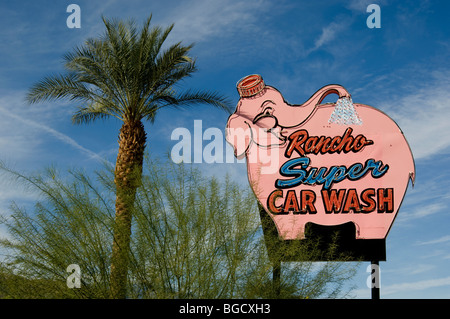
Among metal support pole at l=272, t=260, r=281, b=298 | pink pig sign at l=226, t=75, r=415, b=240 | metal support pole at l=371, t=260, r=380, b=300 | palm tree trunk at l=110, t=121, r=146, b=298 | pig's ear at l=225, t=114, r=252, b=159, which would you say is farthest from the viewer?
pig's ear at l=225, t=114, r=252, b=159

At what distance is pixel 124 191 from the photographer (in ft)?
45.2

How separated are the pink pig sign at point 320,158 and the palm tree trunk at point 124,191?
309 cm

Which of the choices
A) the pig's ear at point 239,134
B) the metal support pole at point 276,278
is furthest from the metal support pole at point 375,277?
the pig's ear at point 239,134

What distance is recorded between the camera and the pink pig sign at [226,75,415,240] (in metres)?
15.5

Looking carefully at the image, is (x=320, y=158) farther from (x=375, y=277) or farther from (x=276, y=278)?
(x=276, y=278)

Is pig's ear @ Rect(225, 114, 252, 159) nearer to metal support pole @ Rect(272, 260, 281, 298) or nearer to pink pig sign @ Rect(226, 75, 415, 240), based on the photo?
pink pig sign @ Rect(226, 75, 415, 240)

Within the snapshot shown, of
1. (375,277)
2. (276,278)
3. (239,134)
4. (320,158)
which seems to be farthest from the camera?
(239,134)

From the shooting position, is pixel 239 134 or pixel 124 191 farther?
pixel 239 134

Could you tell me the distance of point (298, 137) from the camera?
16.3 meters

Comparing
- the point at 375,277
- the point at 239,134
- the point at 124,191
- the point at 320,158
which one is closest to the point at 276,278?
the point at 375,277

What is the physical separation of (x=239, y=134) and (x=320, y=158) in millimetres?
2691

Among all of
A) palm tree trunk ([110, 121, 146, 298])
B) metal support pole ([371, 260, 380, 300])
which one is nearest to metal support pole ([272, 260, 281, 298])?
palm tree trunk ([110, 121, 146, 298])

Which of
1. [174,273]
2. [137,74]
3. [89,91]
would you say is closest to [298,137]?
[137,74]
